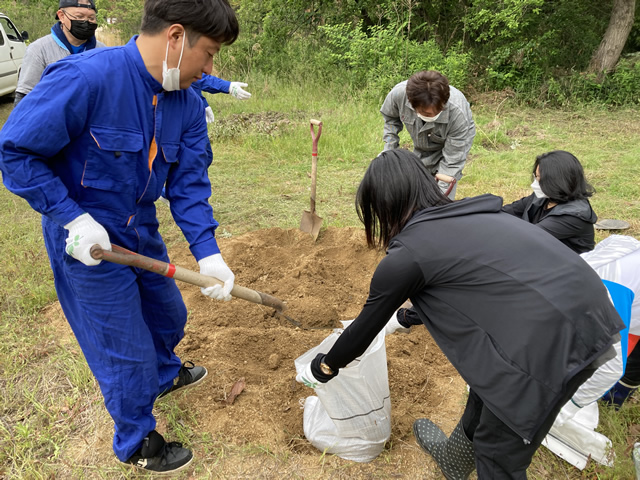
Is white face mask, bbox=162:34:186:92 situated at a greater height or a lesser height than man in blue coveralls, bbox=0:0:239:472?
greater

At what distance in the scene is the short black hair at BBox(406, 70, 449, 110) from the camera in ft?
10.2

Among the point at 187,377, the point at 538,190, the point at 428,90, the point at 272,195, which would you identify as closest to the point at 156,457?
the point at 187,377

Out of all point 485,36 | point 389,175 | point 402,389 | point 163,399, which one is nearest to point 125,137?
point 389,175

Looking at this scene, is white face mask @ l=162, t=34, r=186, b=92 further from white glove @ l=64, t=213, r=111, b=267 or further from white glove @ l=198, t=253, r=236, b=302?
white glove @ l=198, t=253, r=236, b=302

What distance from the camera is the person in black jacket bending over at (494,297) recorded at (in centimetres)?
131

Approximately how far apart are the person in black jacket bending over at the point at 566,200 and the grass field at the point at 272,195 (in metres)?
0.93

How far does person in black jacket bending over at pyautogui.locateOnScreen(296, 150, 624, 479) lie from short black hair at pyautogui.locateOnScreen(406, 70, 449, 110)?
5.92ft

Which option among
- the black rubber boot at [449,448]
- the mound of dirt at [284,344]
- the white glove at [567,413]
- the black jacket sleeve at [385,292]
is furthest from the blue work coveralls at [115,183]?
the white glove at [567,413]

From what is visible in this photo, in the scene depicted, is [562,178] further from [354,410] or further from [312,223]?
[312,223]

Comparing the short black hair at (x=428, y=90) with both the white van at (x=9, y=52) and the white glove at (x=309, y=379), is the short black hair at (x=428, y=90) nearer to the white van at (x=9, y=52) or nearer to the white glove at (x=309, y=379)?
the white glove at (x=309, y=379)

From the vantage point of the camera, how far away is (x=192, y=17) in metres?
1.56

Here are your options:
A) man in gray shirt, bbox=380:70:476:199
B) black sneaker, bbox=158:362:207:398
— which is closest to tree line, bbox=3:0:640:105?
man in gray shirt, bbox=380:70:476:199

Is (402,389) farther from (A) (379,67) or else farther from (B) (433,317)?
(A) (379,67)

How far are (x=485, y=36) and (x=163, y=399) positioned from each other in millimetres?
9403
